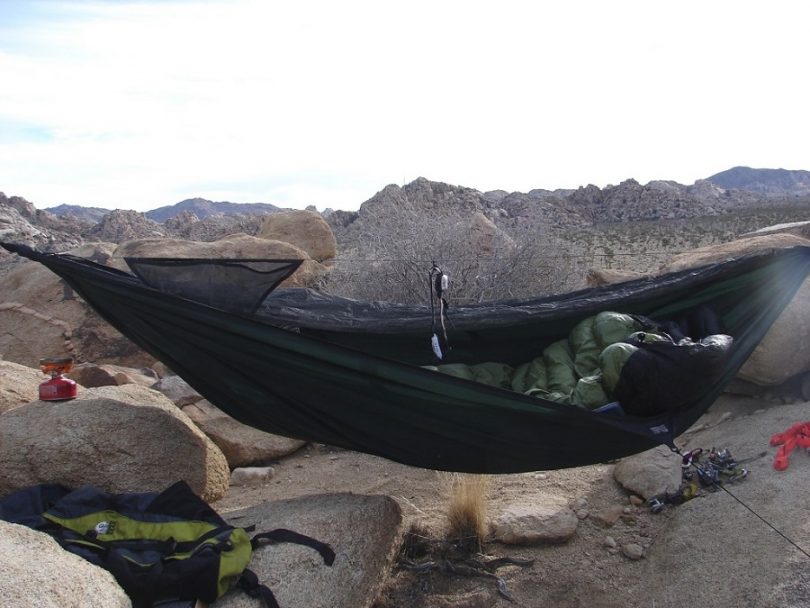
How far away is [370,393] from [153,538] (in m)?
0.79

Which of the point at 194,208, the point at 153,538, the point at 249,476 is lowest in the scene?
the point at 249,476

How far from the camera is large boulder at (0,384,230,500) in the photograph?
2.58 m

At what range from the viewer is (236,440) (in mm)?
4066

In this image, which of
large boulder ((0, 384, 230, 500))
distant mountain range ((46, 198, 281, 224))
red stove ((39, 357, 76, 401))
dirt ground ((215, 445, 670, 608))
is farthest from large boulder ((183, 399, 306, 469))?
distant mountain range ((46, 198, 281, 224))

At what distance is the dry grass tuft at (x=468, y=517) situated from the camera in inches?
115

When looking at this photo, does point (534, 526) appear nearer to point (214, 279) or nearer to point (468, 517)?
point (468, 517)

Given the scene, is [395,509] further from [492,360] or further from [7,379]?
[7,379]

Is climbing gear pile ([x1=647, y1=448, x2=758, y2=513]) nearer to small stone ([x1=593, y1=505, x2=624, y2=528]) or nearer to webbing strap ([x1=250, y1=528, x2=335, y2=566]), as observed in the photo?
small stone ([x1=593, y1=505, x2=624, y2=528])

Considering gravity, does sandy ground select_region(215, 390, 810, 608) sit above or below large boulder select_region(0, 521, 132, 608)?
below

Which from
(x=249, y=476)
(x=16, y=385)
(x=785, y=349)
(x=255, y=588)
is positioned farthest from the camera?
(x=249, y=476)

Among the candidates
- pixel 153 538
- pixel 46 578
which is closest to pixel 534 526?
pixel 153 538

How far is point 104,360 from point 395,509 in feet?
13.3

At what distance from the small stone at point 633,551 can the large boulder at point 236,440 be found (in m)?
1.90

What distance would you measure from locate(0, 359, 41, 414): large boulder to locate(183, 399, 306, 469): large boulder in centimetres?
87
